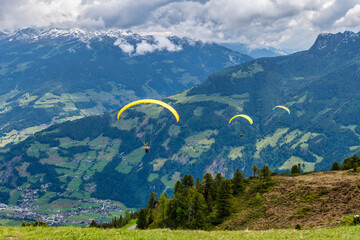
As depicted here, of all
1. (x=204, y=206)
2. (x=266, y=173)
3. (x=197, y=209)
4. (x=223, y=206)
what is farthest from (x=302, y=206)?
(x=197, y=209)

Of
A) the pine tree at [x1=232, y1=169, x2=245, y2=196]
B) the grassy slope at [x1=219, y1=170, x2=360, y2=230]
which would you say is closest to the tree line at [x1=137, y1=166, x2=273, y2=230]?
the pine tree at [x1=232, y1=169, x2=245, y2=196]

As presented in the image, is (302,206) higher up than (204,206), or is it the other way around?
(204,206)

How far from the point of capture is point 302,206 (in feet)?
160

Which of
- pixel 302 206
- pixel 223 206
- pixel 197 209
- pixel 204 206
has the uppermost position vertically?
pixel 204 206

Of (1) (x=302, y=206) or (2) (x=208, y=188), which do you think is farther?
(2) (x=208, y=188)

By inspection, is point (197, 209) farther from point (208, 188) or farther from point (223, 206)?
point (208, 188)

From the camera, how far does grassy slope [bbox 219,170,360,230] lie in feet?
132

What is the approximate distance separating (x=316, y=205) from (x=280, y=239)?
3138cm

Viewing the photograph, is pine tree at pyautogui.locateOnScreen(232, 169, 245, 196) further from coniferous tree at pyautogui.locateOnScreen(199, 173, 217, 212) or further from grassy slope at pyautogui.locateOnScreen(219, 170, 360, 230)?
grassy slope at pyautogui.locateOnScreen(219, 170, 360, 230)

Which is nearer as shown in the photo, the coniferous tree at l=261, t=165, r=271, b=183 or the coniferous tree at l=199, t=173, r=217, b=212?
the coniferous tree at l=261, t=165, r=271, b=183

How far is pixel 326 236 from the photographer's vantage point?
2164cm

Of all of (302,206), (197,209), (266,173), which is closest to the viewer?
(302,206)

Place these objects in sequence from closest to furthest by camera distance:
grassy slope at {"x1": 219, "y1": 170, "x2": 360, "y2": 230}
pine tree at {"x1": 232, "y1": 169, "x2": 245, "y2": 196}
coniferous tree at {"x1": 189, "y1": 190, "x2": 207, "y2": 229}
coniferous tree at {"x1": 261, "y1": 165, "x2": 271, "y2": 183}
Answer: grassy slope at {"x1": 219, "y1": 170, "x2": 360, "y2": 230} → coniferous tree at {"x1": 189, "y1": 190, "x2": 207, "y2": 229} → coniferous tree at {"x1": 261, "y1": 165, "x2": 271, "y2": 183} → pine tree at {"x1": 232, "y1": 169, "x2": 245, "y2": 196}

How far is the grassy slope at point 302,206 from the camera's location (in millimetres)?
40347
